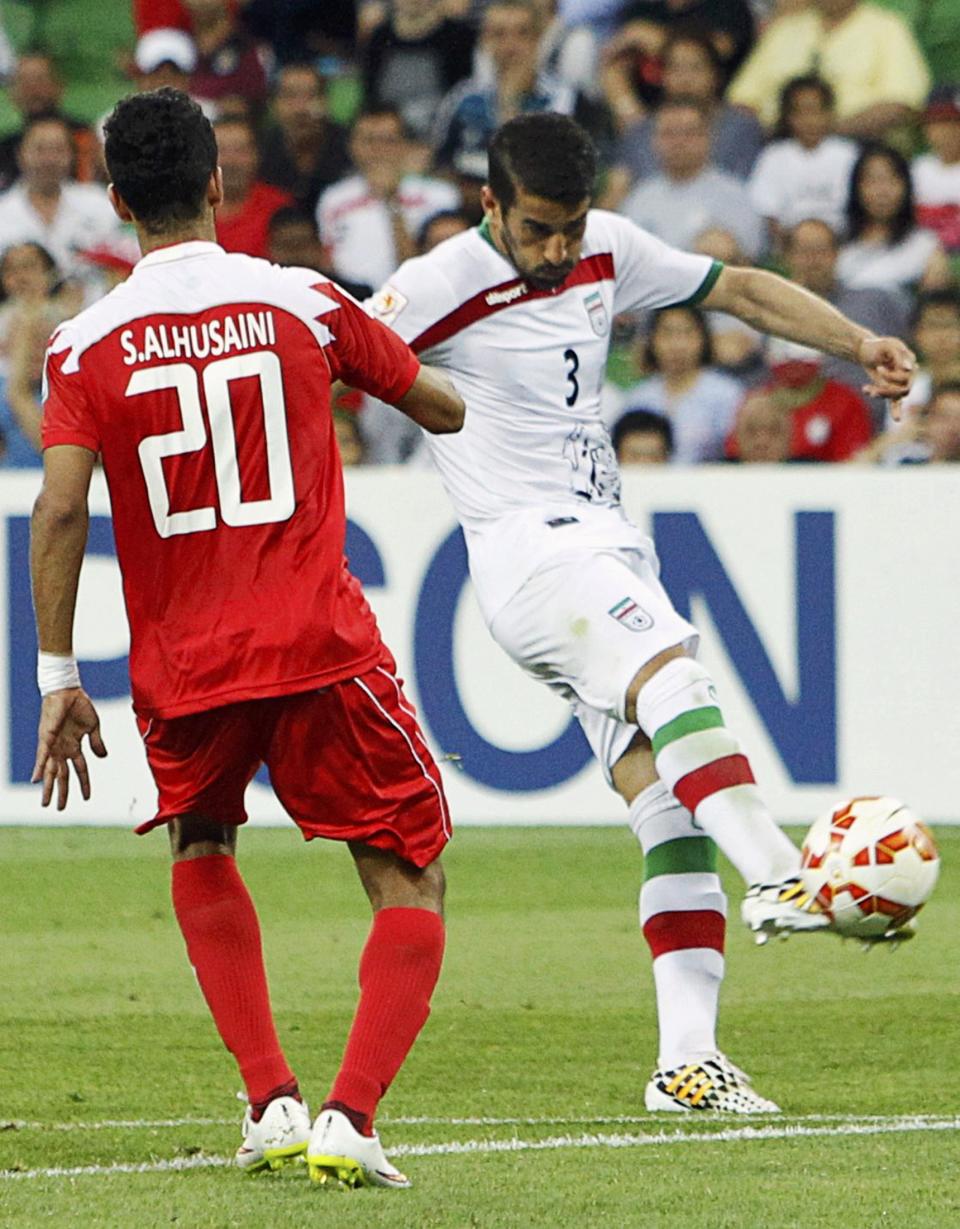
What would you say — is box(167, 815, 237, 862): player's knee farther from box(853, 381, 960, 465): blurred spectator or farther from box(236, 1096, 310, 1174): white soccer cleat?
box(853, 381, 960, 465): blurred spectator

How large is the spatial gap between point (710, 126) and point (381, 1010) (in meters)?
8.76

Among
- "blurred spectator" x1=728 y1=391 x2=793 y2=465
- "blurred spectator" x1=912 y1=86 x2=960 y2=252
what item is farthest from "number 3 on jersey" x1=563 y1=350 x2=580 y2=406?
"blurred spectator" x1=912 y1=86 x2=960 y2=252

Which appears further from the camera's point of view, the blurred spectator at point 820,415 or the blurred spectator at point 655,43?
the blurred spectator at point 655,43

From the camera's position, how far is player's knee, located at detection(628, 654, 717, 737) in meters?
4.50

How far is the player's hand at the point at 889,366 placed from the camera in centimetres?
499

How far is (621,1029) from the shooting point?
5.71 m

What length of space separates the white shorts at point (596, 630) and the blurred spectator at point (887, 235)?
6622 millimetres

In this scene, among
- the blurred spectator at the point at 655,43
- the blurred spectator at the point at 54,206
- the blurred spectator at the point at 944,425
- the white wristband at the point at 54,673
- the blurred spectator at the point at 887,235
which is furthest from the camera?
the blurred spectator at the point at 655,43

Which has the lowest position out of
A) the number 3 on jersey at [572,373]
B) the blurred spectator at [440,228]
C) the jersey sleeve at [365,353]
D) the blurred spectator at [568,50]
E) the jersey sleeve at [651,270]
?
the number 3 on jersey at [572,373]

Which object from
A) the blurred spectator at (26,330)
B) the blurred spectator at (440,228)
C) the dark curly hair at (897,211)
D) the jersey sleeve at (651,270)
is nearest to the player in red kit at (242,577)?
the jersey sleeve at (651,270)

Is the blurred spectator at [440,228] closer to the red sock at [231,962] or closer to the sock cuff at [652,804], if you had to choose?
the sock cuff at [652,804]

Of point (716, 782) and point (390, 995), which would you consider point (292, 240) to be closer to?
point (716, 782)

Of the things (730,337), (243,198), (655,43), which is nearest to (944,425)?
(730,337)

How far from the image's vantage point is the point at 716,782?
4332mm
